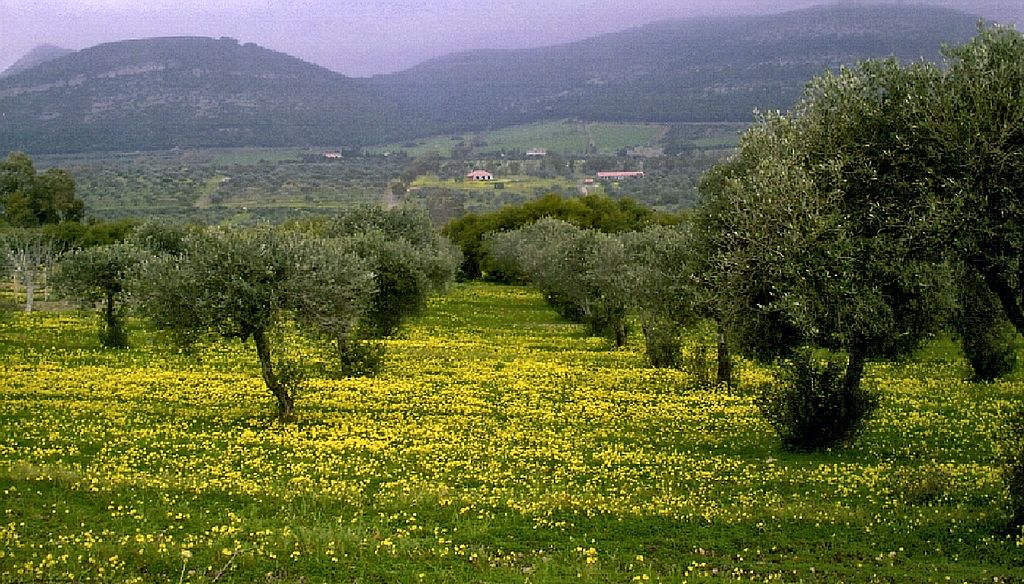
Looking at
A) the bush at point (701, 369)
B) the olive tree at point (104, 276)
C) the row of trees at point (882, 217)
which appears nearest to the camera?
the row of trees at point (882, 217)

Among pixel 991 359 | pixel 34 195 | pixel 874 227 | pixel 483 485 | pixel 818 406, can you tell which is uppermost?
pixel 34 195

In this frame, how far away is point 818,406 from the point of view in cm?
2239

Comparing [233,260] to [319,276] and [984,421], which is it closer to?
[319,276]

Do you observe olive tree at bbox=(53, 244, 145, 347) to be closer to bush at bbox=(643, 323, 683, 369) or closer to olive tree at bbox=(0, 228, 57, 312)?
olive tree at bbox=(0, 228, 57, 312)

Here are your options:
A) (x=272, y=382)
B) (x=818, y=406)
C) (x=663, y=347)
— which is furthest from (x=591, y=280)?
(x=818, y=406)

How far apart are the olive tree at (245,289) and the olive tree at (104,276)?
2187 centimetres

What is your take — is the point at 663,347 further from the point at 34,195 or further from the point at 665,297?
the point at 34,195

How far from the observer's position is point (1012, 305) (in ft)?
54.3

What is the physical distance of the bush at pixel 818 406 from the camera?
72.2 ft

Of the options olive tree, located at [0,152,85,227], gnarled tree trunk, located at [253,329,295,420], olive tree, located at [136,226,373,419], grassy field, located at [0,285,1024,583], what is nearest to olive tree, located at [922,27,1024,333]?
grassy field, located at [0,285,1024,583]

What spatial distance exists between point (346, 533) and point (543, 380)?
21837 mm

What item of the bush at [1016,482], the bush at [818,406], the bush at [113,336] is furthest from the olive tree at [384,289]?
the bush at [1016,482]

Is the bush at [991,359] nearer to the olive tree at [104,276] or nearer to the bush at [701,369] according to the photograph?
the bush at [701,369]

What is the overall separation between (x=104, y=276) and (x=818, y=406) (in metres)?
41.1
